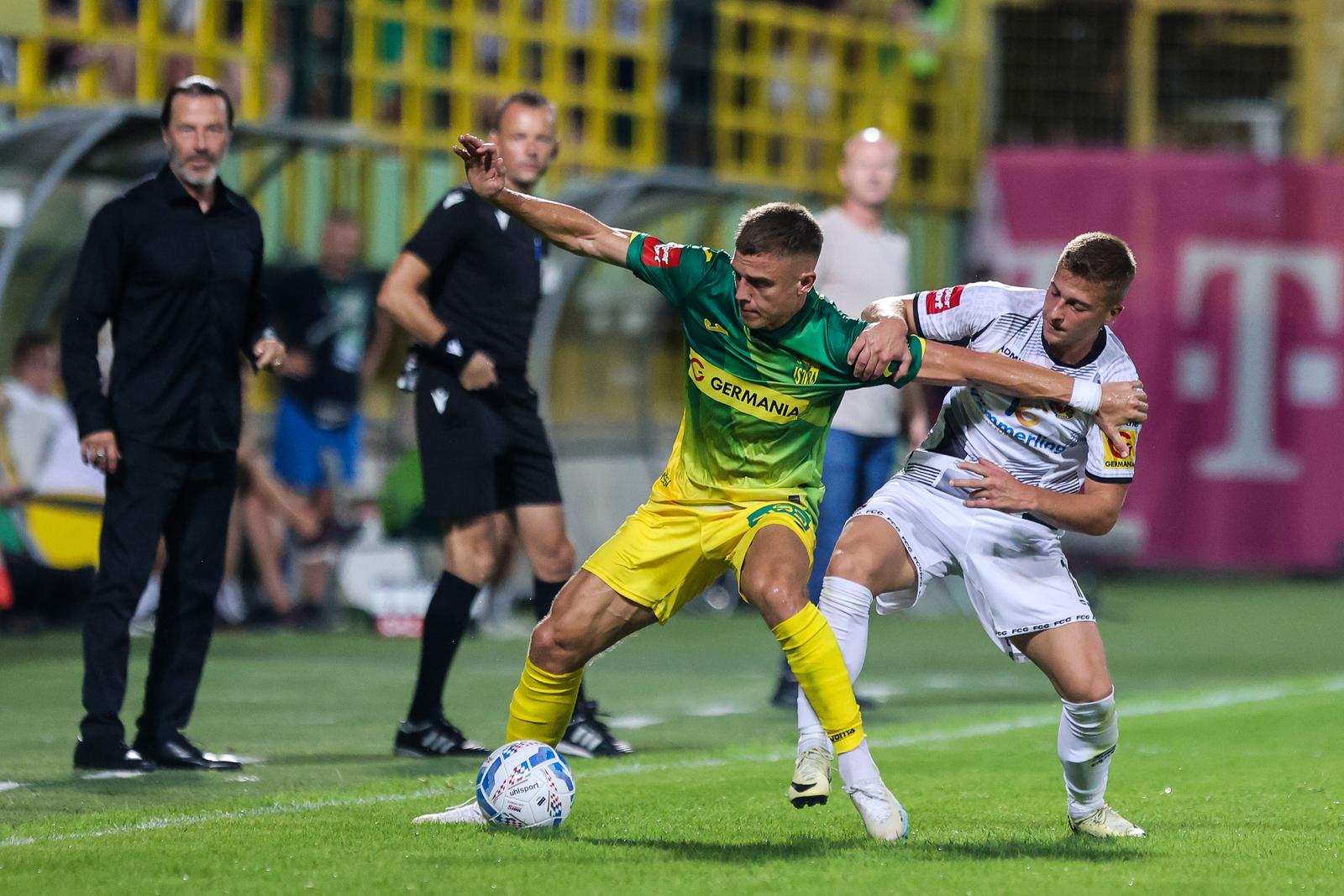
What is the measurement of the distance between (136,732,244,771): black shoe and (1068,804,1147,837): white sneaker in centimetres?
281

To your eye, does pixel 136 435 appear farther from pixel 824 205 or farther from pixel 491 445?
pixel 824 205

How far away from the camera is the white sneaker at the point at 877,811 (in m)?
5.74

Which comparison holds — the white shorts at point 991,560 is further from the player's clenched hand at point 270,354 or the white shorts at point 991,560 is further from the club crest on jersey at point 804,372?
the player's clenched hand at point 270,354

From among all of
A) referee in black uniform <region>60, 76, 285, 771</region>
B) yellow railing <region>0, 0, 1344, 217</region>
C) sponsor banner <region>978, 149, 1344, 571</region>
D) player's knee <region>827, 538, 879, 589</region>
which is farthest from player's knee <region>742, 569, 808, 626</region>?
sponsor banner <region>978, 149, 1344, 571</region>

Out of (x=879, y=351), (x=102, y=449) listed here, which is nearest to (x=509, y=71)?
(x=102, y=449)

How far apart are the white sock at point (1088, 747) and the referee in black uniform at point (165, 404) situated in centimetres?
282

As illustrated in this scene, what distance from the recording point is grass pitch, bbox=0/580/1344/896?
5.35m

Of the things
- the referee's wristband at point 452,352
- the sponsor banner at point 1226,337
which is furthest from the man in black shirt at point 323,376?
the sponsor banner at point 1226,337

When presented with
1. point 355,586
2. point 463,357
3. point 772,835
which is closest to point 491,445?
point 463,357

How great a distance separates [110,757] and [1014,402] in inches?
123

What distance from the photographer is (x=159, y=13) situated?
46.1 ft

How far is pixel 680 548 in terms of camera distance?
5922 mm

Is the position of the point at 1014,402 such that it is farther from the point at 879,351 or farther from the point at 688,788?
the point at 688,788

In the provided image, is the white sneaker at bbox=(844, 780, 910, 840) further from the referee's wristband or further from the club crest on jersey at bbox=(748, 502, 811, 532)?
the referee's wristband
